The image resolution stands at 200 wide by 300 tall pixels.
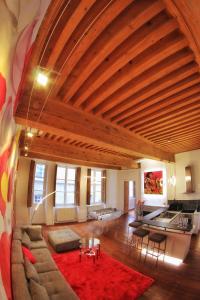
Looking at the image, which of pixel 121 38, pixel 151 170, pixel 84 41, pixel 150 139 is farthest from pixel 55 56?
pixel 151 170

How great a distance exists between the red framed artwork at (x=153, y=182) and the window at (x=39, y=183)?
17.3 ft

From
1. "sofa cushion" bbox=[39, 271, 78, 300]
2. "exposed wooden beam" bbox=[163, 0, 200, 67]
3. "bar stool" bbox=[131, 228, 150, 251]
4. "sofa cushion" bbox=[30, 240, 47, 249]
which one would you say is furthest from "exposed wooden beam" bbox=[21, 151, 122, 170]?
"exposed wooden beam" bbox=[163, 0, 200, 67]

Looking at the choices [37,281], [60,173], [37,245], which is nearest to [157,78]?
[37,281]

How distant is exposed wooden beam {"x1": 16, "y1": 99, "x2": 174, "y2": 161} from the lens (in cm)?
284

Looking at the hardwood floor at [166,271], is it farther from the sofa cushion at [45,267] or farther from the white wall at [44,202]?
the white wall at [44,202]

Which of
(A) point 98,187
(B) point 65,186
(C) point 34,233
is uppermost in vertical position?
(B) point 65,186

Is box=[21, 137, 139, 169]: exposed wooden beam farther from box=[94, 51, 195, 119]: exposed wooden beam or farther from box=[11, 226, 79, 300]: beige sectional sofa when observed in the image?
box=[94, 51, 195, 119]: exposed wooden beam

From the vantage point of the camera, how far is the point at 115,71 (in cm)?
223

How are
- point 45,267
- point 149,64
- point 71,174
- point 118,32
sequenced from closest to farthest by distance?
point 118,32
point 149,64
point 45,267
point 71,174

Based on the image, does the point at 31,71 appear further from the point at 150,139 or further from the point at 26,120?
the point at 150,139

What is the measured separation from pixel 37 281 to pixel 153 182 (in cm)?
718

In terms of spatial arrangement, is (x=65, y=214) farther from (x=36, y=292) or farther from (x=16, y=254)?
(x=36, y=292)

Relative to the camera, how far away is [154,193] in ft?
27.7

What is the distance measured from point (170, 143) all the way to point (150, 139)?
1.01 meters
